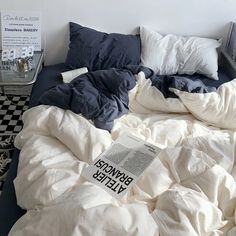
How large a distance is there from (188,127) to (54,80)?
3.25 feet

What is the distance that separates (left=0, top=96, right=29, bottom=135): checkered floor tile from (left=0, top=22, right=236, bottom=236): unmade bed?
→ 0.40 m

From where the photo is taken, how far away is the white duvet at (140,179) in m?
0.90

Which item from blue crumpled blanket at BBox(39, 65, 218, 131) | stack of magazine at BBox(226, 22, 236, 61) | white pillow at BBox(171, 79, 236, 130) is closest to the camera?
blue crumpled blanket at BBox(39, 65, 218, 131)

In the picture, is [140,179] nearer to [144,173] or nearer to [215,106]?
[144,173]

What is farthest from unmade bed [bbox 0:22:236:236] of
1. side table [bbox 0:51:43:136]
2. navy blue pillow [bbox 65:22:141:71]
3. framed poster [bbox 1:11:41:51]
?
framed poster [bbox 1:11:41:51]

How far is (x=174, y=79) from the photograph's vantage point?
1644 mm

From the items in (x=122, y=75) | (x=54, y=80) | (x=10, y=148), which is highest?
(x=122, y=75)

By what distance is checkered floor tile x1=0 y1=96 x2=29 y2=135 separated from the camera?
2.18 meters

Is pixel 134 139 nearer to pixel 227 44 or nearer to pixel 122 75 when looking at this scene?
pixel 122 75

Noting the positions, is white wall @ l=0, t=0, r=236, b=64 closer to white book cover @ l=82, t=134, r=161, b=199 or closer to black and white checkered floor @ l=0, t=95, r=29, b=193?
black and white checkered floor @ l=0, t=95, r=29, b=193

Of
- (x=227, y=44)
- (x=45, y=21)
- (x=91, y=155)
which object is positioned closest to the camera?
(x=91, y=155)

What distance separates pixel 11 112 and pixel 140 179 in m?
1.50

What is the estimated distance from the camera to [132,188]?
114 centimetres

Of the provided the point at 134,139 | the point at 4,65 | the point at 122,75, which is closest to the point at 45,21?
the point at 4,65
